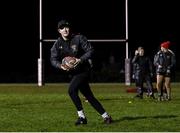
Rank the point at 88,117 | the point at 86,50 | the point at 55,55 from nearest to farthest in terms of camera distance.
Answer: the point at 86,50
the point at 55,55
the point at 88,117

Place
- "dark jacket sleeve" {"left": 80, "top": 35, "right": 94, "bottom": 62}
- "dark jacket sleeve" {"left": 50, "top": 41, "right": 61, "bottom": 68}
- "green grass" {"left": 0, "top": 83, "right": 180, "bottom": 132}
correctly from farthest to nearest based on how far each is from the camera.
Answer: "dark jacket sleeve" {"left": 50, "top": 41, "right": 61, "bottom": 68} < "dark jacket sleeve" {"left": 80, "top": 35, "right": 94, "bottom": 62} < "green grass" {"left": 0, "top": 83, "right": 180, "bottom": 132}

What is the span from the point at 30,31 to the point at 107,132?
33.5 metres

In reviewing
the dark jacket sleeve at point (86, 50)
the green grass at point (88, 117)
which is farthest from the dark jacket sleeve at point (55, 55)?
the green grass at point (88, 117)

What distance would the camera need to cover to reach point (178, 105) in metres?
20.0

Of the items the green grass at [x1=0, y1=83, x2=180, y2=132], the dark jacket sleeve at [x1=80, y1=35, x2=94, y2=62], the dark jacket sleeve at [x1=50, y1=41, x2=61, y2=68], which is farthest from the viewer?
the dark jacket sleeve at [x1=50, y1=41, x2=61, y2=68]

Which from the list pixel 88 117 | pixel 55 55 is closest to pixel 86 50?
pixel 55 55

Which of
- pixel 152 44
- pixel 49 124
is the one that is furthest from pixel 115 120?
pixel 152 44

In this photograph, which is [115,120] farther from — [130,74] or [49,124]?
[130,74]

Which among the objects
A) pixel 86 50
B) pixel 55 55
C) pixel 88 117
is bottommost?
pixel 88 117

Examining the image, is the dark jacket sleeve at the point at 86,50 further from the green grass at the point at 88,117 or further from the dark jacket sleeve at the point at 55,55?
the green grass at the point at 88,117

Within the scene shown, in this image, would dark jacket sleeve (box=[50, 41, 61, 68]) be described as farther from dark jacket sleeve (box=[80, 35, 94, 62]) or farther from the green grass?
the green grass

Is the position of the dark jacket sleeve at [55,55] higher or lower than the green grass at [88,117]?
higher

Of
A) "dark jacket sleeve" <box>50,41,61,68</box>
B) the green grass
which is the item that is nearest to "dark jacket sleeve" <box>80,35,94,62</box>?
"dark jacket sleeve" <box>50,41,61,68</box>

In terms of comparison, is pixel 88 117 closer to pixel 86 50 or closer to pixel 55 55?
pixel 55 55
